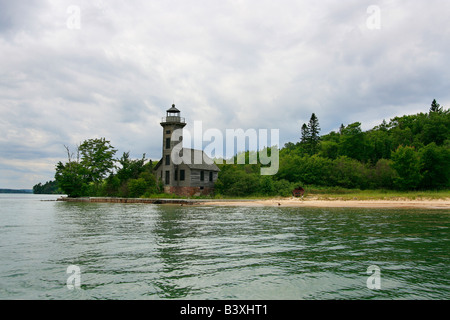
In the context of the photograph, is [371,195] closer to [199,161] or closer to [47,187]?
[199,161]

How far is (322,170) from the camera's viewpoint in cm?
6128

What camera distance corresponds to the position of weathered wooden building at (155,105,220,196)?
55938 mm

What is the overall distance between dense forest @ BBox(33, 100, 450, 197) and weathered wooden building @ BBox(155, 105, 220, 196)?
2.75 meters

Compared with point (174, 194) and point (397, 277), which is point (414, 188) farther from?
point (397, 277)

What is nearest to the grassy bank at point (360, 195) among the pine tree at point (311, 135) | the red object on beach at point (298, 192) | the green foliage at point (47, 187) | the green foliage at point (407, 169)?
the red object on beach at point (298, 192)

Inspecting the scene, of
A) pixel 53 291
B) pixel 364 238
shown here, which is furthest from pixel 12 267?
pixel 364 238

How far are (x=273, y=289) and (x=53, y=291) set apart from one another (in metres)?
6.04

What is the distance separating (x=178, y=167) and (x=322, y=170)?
28705mm

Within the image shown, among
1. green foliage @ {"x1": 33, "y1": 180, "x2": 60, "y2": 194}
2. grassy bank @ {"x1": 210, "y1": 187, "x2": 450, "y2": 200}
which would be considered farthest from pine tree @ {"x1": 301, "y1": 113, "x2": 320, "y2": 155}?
green foliage @ {"x1": 33, "y1": 180, "x2": 60, "y2": 194}

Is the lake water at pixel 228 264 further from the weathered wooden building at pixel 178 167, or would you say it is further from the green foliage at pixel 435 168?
the green foliage at pixel 435 168

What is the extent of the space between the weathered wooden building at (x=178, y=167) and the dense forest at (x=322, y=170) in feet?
9.02

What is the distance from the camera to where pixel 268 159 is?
239ft

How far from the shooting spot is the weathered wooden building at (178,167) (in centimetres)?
5594

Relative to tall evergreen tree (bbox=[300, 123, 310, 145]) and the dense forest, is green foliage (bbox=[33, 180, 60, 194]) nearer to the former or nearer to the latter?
the dense forest
